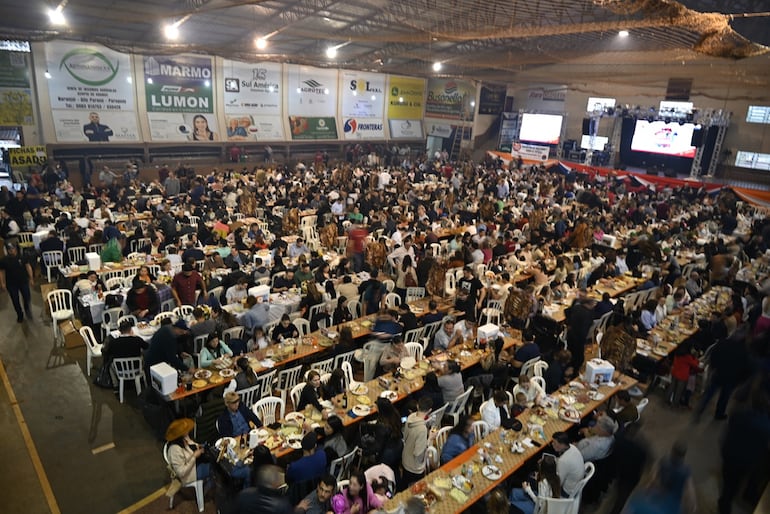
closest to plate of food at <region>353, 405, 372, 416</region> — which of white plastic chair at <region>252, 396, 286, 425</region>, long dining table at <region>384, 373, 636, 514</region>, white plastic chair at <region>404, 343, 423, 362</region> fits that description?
white plastic chair at <region>252, 396, 286, 425</region>

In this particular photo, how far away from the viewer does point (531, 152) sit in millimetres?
26000

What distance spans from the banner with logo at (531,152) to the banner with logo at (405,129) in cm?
723

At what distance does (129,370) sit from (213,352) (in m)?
1.17

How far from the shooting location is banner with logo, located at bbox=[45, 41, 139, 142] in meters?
18.3

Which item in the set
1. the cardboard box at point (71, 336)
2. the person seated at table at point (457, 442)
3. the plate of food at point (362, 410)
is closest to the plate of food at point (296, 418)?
the plate of food at point (362, 410)

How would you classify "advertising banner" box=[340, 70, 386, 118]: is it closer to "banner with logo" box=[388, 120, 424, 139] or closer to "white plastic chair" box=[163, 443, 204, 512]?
"banner with logo" box=[388, 120, 424, 139]

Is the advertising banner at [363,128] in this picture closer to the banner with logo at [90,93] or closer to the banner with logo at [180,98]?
the banner with logo at [180,98]

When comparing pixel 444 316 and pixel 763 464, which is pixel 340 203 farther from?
pixel 763 464

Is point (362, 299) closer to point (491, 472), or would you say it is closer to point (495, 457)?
point (495, 457)

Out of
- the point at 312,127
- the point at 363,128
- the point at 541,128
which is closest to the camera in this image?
the point at 312,127

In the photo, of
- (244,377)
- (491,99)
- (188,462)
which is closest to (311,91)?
(491,99)

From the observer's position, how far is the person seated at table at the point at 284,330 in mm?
7713

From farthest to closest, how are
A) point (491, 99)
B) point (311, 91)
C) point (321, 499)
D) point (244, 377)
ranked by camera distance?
point (491, 99) < point (311, 91) < point (244, 377) < point (321, 499)

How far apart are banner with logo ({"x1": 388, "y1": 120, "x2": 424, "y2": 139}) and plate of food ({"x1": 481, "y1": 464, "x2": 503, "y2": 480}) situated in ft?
88.2
